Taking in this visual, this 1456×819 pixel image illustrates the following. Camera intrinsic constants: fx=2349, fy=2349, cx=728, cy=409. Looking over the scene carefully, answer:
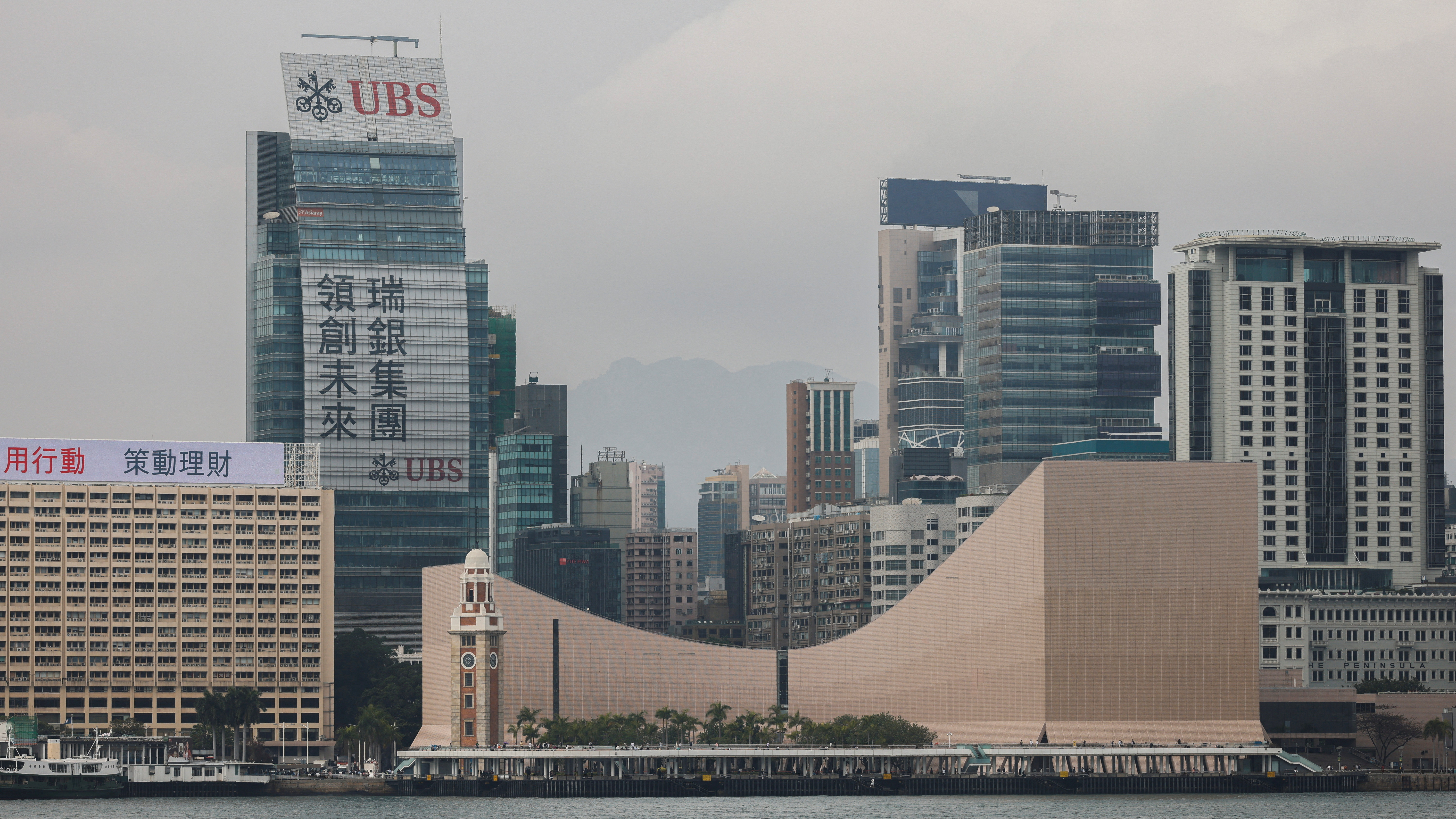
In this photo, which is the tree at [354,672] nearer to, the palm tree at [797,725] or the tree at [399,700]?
the tree at [399,700]

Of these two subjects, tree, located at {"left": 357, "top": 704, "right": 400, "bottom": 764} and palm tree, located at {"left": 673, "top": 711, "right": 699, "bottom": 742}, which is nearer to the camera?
palm tree, located at {"left": 673, "top": 711, "right": 699, "bottom": 742}

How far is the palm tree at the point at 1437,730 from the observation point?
135 m

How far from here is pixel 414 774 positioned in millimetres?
126500

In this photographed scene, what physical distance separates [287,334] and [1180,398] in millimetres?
75293

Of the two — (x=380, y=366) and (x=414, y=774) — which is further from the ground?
(x=380, y=366)

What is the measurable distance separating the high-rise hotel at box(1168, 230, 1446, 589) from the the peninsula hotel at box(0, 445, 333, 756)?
209ft

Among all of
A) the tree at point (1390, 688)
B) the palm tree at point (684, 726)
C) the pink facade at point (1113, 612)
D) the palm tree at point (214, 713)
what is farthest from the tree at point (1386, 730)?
the palm tree at point (214, 713)

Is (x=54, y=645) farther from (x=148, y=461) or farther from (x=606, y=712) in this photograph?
(x=606, y=712)

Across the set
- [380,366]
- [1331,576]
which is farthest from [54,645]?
[1331,576]

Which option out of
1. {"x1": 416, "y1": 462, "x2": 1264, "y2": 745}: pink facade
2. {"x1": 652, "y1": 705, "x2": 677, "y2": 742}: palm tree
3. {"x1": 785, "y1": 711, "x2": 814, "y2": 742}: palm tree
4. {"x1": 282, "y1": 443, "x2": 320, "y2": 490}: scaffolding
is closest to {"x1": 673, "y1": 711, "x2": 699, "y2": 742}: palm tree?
{"x1": 652, "y1": 705, "x2": 677, "y2": 742}: palm tree

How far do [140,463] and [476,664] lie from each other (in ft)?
→ 121

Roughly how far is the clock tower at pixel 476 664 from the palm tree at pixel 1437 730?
174 ft

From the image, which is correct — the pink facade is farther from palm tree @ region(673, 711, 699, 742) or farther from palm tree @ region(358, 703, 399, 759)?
palm tree @ region(358, 703, 399, 759)

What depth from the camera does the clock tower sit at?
126000mm
